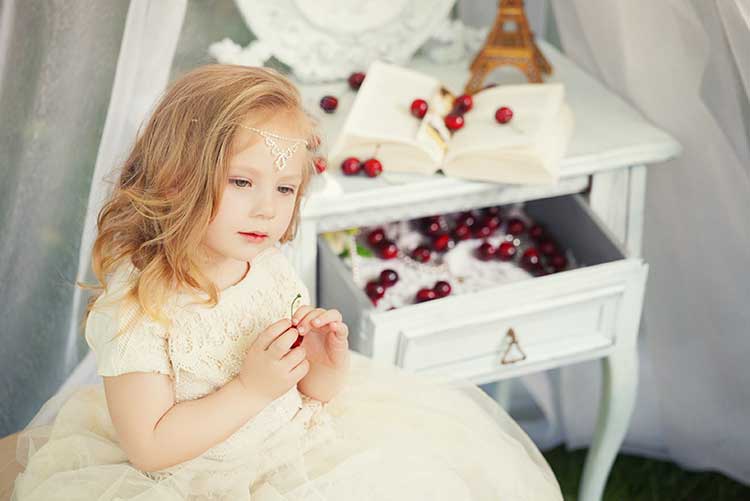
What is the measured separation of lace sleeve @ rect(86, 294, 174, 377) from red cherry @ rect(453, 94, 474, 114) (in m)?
0.64

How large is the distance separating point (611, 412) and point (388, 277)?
1.43ft

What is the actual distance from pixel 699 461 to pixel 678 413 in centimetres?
11

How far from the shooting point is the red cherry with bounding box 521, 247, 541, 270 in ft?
5.09

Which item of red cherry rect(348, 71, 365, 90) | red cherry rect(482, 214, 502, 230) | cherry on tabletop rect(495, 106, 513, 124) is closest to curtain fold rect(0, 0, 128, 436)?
red cherry rect(348, 71, 365, 90)

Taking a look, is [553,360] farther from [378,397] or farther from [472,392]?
[378,397]

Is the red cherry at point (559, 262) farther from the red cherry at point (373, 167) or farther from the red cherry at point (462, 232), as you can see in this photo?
the red cherry at point (373, 167)

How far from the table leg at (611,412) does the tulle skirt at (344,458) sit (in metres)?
0.30

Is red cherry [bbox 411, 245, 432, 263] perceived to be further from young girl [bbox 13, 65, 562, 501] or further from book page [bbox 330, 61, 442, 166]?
young girl [bbox 13, 65, 562, 501]

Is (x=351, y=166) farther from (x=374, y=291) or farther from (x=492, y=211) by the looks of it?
(x=492, y=211)

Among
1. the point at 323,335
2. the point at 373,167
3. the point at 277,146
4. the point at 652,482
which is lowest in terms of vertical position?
the point at 652,482

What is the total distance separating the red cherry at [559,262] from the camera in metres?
1.56

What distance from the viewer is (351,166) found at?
1.37 meters

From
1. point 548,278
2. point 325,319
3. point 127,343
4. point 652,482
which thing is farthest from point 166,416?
point 652,482

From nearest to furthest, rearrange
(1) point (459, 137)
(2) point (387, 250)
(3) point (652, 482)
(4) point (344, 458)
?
(4) point (344, 458)
(1) point (459, 137)
(2) point (387, 250)
(3) point (652, 482)
